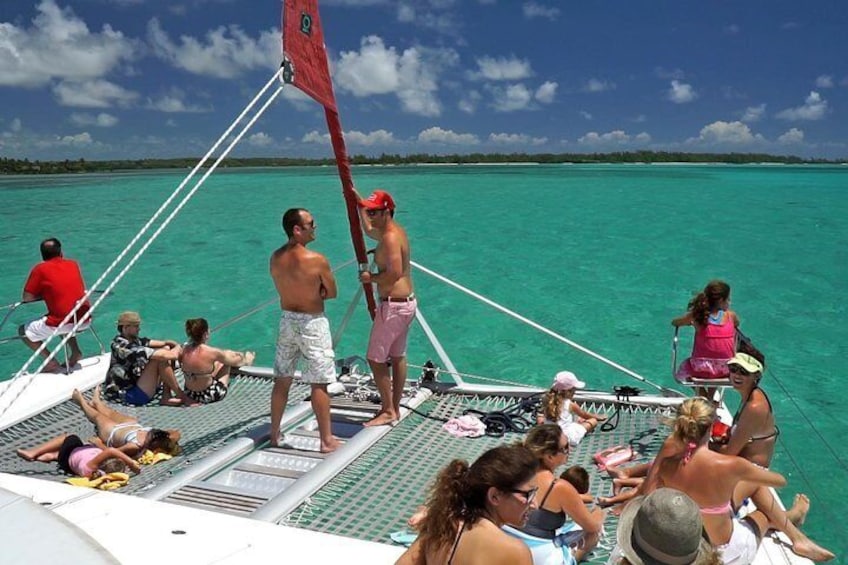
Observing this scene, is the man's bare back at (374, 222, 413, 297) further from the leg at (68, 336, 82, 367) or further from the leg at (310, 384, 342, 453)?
the leg at (68, 336, 82, 367)

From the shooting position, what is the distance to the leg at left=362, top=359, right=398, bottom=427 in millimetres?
4887

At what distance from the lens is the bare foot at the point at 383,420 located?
4.99 metres

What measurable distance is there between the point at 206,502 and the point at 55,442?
1542 mm

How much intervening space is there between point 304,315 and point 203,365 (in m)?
1.75

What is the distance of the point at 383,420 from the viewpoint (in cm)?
501

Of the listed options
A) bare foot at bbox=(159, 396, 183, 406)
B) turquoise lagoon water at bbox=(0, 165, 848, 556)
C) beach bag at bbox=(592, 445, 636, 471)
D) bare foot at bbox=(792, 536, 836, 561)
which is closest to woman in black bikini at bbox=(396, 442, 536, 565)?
bare foot at bbox=(792, 536, 836, 561)

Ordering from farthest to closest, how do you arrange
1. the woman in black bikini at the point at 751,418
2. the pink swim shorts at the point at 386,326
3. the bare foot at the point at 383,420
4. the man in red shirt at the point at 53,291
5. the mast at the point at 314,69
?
the man in red shirt at the point at 53,291, the bare foot at the point at 383,420, the pink swim shorts at the point at 386,326, the mast at the point at 314,69, the woman in black bikini at the point at 751,418

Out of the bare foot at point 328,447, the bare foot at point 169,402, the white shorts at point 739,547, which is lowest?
the bare foot at point 169,402

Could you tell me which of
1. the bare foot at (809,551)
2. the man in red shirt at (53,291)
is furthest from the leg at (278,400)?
the bare foot at (809,551)

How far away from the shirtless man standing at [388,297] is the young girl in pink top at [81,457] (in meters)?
1.71

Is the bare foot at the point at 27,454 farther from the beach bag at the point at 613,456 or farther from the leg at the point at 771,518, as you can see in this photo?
the leg at the point at 771,518

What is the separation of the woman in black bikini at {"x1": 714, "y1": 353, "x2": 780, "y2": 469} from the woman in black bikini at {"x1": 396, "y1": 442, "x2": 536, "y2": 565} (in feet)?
6.99

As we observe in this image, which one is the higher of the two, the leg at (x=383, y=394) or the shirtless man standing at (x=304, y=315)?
the shirtless man standing at (x=304, y=315)

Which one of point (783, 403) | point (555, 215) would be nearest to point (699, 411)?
point (783, 403)
